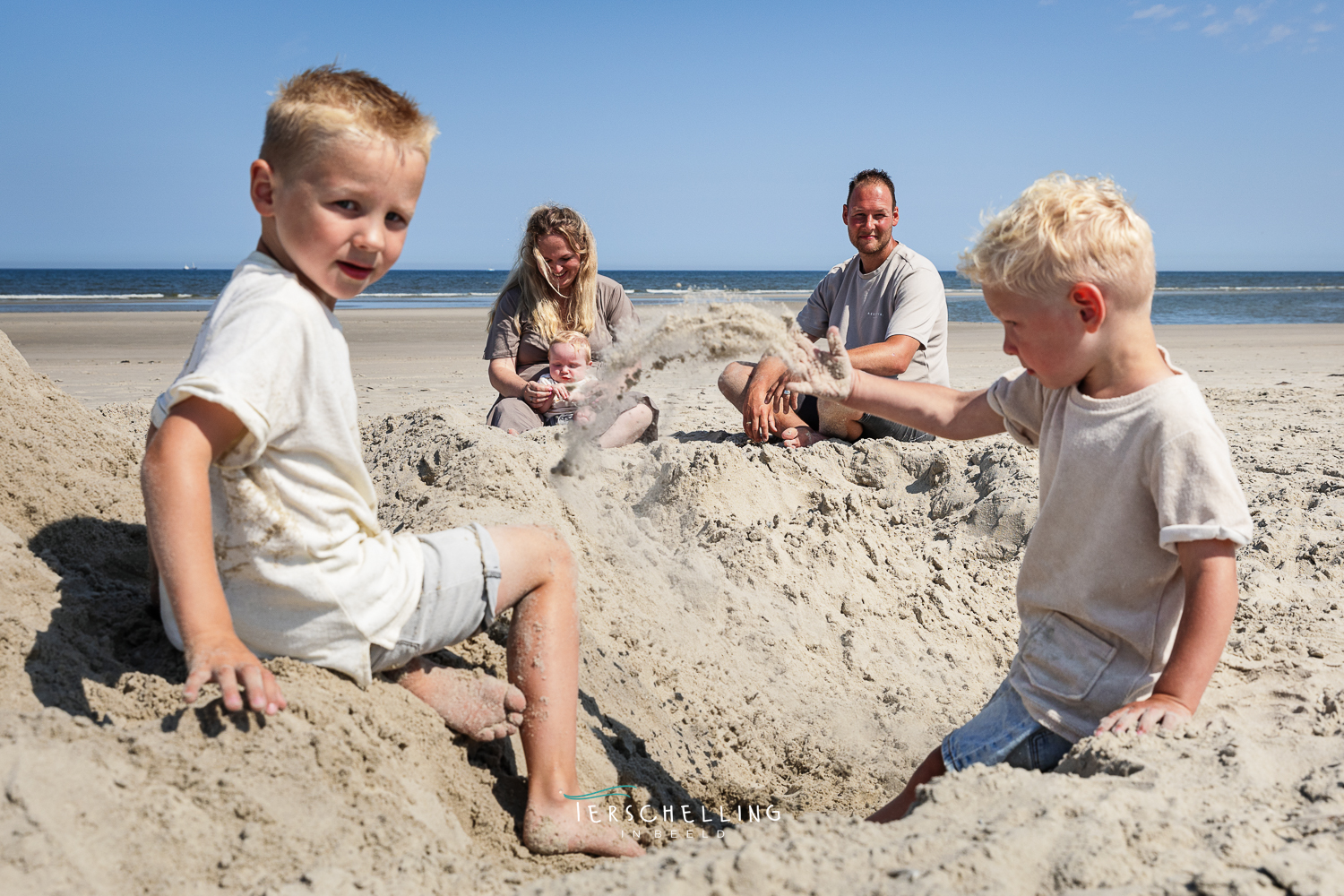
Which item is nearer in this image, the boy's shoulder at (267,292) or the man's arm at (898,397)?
the boy's shoulder at (267,292)

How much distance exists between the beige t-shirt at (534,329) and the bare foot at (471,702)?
135 inches

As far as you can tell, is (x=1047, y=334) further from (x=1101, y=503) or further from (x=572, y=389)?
(x=572, y=389)

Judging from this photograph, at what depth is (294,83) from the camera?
71.6 inches

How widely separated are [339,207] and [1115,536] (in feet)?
5.91

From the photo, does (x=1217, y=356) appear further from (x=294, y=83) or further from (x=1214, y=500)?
(x=294, y=83)

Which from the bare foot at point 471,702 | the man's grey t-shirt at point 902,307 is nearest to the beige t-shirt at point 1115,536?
the bare foot at point 471,702

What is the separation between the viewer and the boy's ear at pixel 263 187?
176 centimetres

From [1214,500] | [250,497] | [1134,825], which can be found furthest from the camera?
[1214,500]

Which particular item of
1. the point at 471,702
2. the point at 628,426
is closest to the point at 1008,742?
the point at 471,702

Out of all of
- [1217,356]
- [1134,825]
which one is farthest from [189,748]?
[1217,356]

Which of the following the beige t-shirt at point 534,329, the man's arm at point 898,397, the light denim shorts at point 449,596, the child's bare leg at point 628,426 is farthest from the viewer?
the beige t-shirt at point 534,329

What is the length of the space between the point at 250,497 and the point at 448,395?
21.9 feet

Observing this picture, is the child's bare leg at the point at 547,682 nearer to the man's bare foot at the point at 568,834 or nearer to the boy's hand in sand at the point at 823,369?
the man's bare foot at the point at 568,834

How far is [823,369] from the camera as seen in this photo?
2.61m
